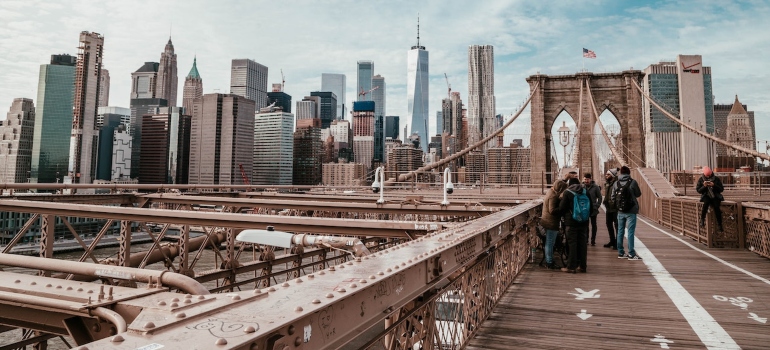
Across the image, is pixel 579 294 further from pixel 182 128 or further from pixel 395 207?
pixel 182 128

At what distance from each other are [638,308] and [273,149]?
183656mm

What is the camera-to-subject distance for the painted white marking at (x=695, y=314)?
4.53 m

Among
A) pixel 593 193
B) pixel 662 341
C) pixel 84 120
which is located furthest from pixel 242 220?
pixel 84 120

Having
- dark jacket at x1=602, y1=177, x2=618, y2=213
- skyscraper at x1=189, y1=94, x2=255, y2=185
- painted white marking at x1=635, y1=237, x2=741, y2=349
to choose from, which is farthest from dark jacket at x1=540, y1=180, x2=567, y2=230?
skyscraper at x1=189, y1=94, x2=255, y2=185

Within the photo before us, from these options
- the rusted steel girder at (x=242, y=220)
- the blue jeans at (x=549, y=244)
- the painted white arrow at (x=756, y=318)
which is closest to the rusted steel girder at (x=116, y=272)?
the rusted steel girder at (x=242, y=220)

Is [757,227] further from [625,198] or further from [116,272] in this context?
[116,272]

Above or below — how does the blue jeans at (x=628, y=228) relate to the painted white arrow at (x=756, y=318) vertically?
above

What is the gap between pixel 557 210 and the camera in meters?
7.98

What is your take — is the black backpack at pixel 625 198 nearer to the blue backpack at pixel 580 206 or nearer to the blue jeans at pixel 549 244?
the blue jeans at pixel 549 244

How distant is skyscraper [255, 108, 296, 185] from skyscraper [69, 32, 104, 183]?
62788 millimetres

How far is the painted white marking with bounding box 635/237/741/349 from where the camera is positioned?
14.9 ft

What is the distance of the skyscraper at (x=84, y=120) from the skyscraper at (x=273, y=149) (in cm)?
6279

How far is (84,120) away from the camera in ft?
611

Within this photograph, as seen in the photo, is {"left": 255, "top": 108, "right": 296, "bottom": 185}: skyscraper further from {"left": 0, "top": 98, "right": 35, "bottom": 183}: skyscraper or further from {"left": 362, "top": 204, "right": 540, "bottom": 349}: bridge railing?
{"left": 362, "top": 204, "right": 540, "bottom": 349}: bridge railing
